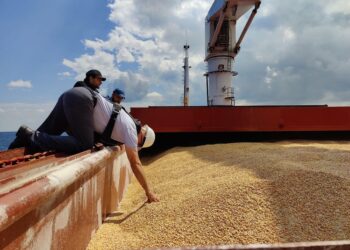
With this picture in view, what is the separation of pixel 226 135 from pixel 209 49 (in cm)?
463

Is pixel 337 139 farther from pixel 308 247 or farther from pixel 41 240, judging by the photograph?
pixel 41 240

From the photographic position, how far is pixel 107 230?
2.43 m

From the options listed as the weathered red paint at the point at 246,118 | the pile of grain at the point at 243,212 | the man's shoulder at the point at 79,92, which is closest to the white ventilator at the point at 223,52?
the weathered red paint at the point at 246,118

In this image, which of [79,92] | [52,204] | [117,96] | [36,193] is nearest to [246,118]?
[117,96]

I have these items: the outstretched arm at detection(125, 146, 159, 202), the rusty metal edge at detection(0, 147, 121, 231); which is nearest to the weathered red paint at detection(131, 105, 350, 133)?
the outstretched arm at detection(125, 146, 159, 202)

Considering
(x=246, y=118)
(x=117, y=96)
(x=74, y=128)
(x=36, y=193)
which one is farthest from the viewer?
(x=246, y=118)

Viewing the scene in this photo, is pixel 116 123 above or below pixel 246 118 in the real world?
below

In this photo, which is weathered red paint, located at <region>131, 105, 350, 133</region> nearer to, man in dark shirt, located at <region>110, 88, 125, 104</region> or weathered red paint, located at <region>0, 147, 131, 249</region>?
man in dark shirt, located at <region>110, 88, 125, 104</region>

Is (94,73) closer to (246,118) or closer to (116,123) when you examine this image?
(116,123)

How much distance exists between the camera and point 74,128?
104 inches

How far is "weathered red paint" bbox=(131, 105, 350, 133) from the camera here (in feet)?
Result: 23.6

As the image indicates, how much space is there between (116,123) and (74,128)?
1.53 feet

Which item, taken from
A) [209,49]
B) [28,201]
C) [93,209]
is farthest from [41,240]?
[209,49]

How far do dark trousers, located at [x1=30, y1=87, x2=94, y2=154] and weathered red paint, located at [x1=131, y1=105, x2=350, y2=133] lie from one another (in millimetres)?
4431
